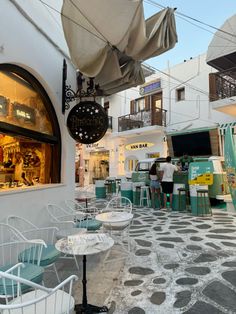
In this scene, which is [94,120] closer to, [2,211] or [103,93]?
[103,93]

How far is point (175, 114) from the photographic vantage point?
1512cm

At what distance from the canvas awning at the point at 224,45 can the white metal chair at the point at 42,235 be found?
8.27 m

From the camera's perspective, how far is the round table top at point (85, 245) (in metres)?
2.40

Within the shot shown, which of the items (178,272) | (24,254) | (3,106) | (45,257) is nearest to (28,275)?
(45,257)

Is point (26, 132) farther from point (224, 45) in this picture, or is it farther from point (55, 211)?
point (224, 45)

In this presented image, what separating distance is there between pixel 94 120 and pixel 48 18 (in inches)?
86.8

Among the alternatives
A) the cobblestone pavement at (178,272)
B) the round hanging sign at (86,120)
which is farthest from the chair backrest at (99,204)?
the round hanging sign at (86,120)

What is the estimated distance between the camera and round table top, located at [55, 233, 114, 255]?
2.40m

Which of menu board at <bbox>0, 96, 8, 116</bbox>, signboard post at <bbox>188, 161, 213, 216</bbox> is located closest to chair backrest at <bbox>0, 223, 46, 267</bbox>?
menu board at <bbox>0, 96, 8, 116</bbox>

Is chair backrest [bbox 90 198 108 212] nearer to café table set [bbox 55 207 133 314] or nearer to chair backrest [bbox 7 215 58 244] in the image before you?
chair backrest [bbox 7 215 58 244]

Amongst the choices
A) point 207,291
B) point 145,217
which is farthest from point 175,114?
point 207,291

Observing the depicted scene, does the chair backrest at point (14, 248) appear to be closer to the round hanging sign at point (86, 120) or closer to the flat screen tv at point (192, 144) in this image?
the round hanging sign at point (86, 120)

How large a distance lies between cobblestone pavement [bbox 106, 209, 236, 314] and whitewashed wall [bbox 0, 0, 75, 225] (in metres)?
1.70

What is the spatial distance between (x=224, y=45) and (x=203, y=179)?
4.84 m
